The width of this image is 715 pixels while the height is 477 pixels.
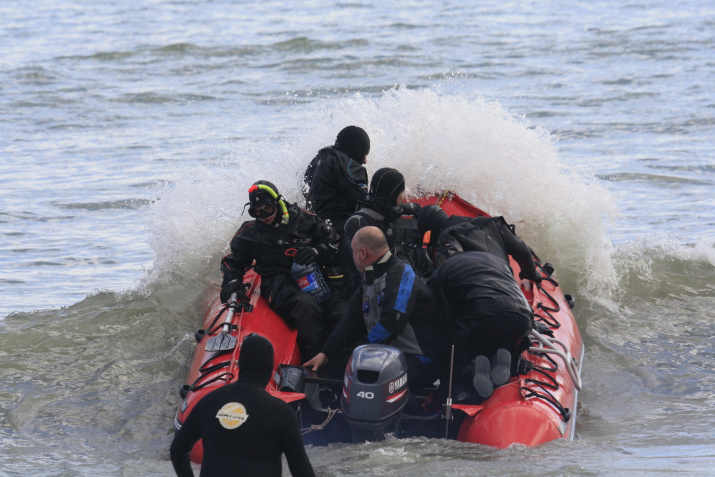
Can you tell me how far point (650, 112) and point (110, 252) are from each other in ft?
31.8

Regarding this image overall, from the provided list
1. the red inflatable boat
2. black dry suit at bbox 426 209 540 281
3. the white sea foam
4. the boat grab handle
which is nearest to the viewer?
the red inflatable boat

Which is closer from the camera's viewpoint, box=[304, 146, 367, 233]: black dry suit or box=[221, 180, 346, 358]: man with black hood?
box=[221, 180, 346, 358]: man with black hood

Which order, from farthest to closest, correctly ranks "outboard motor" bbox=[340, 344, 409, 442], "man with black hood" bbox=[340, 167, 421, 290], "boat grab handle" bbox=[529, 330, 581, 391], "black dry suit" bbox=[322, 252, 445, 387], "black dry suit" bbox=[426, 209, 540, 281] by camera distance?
"man with black hood" bbox=[340, 167, 421, 290]
"black dry suit" bbox=[426, 209, 540, 281]
"boat grab handle" bbox=[529, 330, 581, 391]
"black dry suit" bbox=[322, 252, 445, 387]
"outboard motor" bbox=[340, 344, 409, 442]

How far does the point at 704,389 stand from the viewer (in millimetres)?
6102

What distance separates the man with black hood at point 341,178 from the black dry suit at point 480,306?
60.2 inches

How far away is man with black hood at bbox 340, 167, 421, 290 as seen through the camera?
553 cm

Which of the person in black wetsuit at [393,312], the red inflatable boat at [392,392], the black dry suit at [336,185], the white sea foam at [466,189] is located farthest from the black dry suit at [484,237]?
the white sea foam at [466,189]

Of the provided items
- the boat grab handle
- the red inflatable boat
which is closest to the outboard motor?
the red inflatable boat

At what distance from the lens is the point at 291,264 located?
19.0 ft

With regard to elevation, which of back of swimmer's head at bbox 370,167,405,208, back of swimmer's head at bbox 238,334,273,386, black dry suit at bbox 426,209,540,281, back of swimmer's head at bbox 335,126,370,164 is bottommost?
back of swimmer's head at bbox 238,334,273,386

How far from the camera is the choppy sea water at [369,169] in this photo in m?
5.63

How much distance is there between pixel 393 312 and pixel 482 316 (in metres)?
0.46

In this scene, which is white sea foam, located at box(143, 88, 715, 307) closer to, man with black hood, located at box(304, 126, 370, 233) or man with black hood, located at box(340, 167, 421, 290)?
man with black hood, located at box(304, 126, 370, 233)

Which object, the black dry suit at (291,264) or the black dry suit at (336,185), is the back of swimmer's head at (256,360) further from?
the black dry suit at (336,185)
